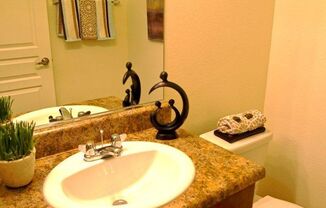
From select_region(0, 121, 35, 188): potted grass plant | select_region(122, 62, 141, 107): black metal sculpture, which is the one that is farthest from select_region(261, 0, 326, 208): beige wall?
select_region(0, 121, 35, 188): potted grass plant

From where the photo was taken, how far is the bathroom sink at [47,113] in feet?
3.50

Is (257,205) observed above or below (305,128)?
below

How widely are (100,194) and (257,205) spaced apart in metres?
0.93

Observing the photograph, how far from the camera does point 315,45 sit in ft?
5.26

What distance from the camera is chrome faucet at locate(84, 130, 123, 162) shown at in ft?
3.43

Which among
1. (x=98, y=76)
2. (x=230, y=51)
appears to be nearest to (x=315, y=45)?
(x=230, y=51)

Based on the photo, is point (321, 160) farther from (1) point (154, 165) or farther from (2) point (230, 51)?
(1) point (154, 165)

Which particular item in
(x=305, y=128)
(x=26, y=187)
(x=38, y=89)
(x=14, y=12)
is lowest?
(x=305, y=128)

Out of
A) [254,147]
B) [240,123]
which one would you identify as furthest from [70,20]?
[254,147]

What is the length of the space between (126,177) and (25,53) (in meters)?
0.54

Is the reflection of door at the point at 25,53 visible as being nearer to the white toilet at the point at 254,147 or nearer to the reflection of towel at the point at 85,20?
the reflection of towel at the point at 85,20

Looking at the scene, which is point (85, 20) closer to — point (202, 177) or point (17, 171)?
point (17, 171)

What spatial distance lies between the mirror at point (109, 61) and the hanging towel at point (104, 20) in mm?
17

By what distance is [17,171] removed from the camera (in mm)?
855
